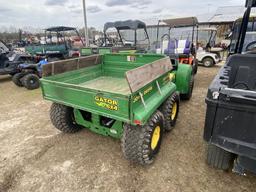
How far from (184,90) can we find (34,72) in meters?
4.97

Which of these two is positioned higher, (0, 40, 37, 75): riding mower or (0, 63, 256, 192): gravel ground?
(0, 40, 37, 75): riding mower

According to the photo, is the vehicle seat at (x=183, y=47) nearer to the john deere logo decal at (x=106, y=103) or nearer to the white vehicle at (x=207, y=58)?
the white vehicle at (x=207, y=58)

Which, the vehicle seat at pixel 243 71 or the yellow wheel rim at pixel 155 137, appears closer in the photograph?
the yellow wheel rim at pixel 155 137

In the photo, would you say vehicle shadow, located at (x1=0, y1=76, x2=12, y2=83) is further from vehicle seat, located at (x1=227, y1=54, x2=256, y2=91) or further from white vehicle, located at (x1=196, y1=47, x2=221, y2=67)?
white vehicle, located at (x1=196, y1=47, x2=221, y2=67)

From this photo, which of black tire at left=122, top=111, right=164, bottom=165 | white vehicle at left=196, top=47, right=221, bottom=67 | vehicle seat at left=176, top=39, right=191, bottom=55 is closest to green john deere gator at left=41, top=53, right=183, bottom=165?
black tire at left=122, top=111, right=164, bottom=165

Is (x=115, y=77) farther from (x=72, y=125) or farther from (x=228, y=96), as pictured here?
(x=228, y=96)

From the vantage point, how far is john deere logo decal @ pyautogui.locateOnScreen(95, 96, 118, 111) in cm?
186

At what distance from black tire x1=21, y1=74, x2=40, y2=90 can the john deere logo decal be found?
4644 millimetres

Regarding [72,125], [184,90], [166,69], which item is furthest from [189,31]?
[72,125]

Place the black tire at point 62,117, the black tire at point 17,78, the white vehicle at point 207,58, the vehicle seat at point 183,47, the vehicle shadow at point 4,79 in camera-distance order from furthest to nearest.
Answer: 1. the white vehicle at point 207,58
2. the vehicle shadow at point 4,79
3. the black tire at point 17,78
4. the vehicle seat at point 183,47
5. the black tire at point 62,117

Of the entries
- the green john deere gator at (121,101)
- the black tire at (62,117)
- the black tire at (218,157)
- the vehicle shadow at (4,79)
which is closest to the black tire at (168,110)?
the green john deere gator at (121,101)

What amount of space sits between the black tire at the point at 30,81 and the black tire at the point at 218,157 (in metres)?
5.57

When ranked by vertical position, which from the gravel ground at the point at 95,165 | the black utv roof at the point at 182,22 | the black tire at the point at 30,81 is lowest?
the gravel ground at the point at 95,165

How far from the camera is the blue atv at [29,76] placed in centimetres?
568
